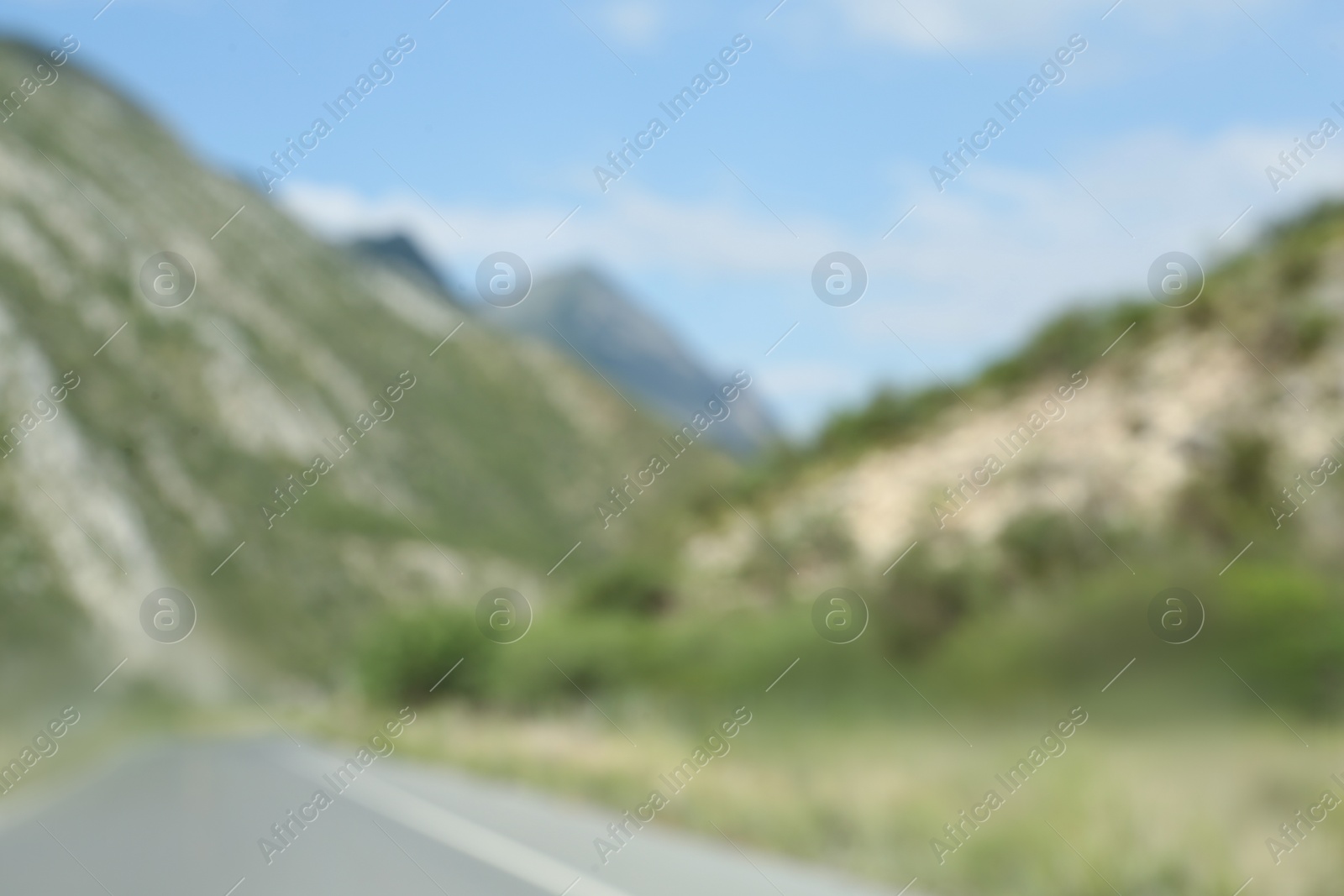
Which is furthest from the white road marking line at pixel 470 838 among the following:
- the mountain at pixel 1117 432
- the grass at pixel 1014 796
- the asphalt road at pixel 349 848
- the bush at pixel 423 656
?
the bush at pixel 423 656

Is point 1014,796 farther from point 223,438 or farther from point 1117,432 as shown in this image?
point 223,438

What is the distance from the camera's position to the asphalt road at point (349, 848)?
11047mm

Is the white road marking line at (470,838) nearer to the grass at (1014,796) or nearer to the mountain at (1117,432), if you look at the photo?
the grass at (1014,796)

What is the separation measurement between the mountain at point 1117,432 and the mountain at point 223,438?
7436 mm

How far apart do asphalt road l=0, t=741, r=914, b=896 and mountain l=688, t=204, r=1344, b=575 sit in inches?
472

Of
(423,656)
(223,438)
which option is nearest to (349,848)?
(423,656)

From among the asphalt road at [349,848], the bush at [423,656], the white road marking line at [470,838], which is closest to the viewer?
the asphalt road at [349,848]

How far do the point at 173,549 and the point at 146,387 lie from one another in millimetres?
12544

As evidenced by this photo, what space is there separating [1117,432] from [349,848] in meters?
21.6

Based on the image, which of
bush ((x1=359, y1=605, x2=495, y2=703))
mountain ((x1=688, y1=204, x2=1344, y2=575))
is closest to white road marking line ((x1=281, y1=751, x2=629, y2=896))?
mountain ((x1=688, y1=204, x2=1344, y2=575))

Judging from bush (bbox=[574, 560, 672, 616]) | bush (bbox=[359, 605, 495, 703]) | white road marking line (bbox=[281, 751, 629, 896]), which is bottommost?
bush (bbox=[359, 605, 495, 703])

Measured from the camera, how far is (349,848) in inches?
525

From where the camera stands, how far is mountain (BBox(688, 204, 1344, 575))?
89.9ft

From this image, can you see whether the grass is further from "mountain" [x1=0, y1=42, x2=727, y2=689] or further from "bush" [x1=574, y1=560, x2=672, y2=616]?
"mountain" [x1=0, y1=42, x2=727, y2=689]
